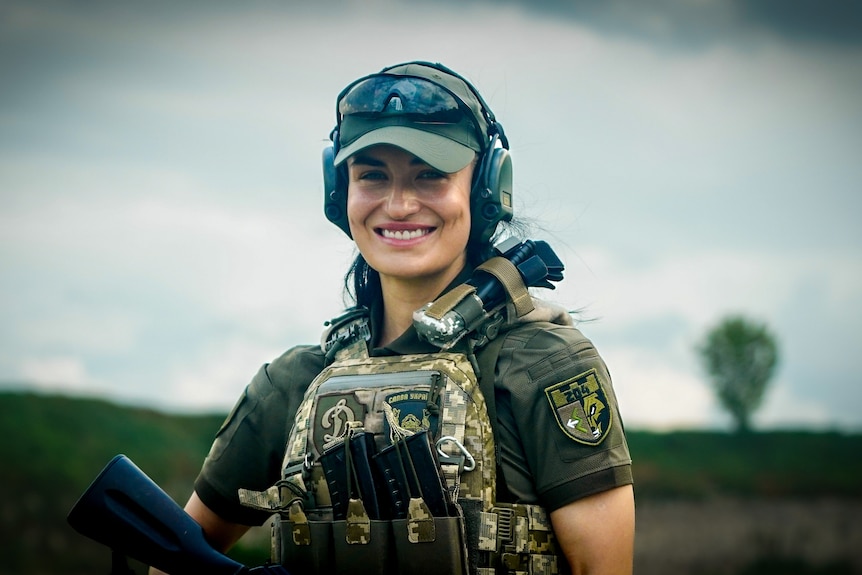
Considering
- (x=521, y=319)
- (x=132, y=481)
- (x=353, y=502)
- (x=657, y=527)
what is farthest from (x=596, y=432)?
(x=657, y=527)

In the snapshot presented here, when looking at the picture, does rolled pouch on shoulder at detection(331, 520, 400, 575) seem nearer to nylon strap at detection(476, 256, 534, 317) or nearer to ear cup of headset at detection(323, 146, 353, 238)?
nylon strap at detection(476, 256, 534, 317)

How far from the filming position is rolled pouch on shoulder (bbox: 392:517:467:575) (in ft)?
13.2

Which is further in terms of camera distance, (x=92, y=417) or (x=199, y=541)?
(x=92, y=417)

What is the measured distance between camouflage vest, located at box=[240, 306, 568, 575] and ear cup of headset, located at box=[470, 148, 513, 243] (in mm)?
592

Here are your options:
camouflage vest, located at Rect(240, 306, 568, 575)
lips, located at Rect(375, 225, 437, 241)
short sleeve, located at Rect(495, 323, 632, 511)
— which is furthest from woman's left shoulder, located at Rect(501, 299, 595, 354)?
lips, located at Rect(375, 225, 437, 241)

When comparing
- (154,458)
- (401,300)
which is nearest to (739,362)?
(154,458)

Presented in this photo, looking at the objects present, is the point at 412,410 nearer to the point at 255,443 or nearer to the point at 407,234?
the point at 407,234

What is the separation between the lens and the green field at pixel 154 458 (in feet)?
60.1

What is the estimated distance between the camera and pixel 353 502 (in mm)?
4176

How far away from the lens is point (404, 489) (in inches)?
163

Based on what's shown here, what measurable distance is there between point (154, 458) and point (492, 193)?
17.5 metres

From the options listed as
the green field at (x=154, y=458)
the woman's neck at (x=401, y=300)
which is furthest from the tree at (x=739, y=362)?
the woman's neck at (x=401, y=300)

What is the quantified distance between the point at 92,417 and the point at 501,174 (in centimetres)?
1894

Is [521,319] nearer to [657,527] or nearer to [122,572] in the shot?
[122,572]
